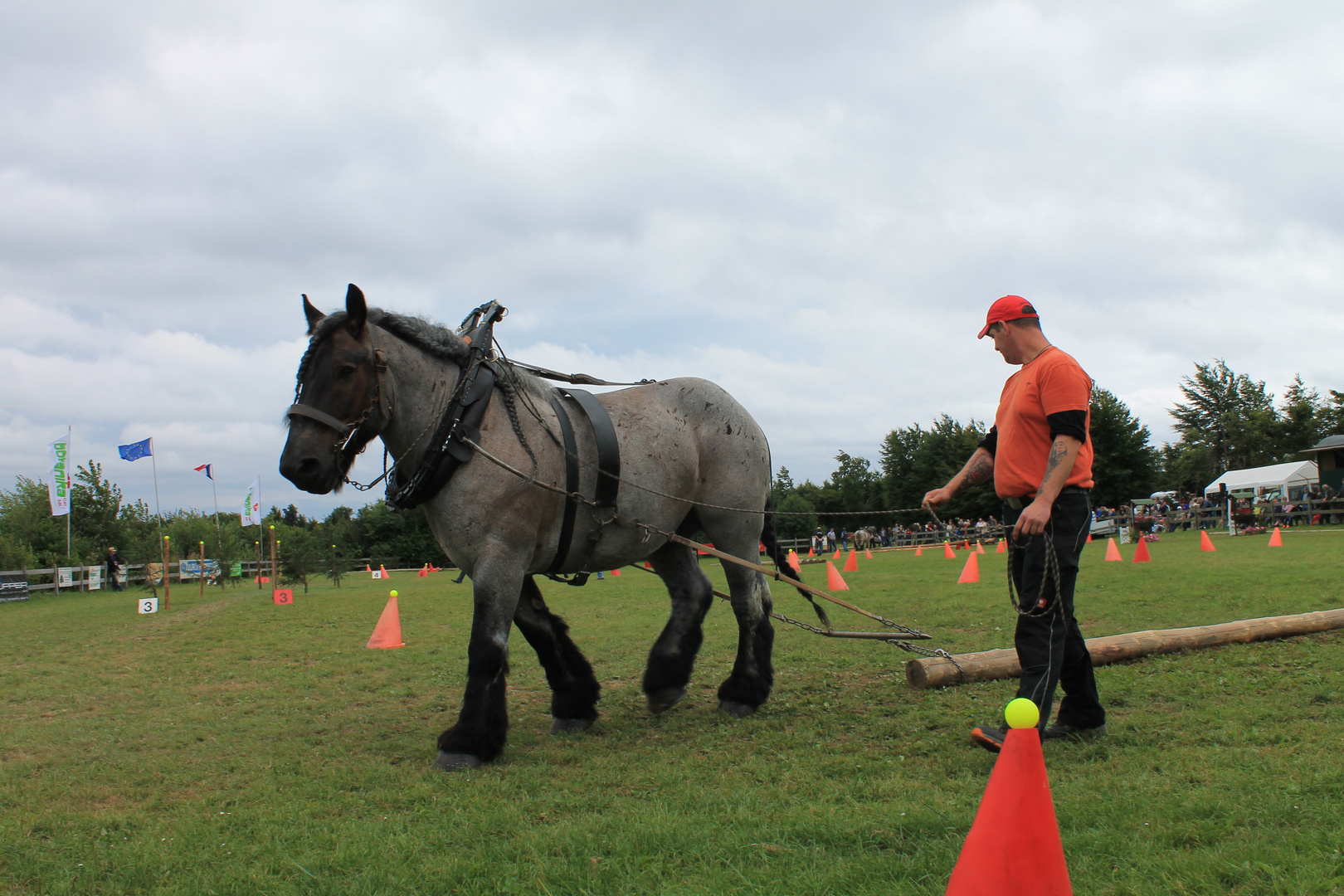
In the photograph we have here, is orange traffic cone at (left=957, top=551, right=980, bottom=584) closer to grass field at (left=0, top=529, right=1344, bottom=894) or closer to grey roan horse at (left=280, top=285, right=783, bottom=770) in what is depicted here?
grass field at (left=0, top=529, right=1344, bottom=894)

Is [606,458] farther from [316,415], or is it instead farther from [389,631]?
[389,631]

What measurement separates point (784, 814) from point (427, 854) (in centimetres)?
138

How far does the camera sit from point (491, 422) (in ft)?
15.2

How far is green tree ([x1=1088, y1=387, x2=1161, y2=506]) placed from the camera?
176 feet

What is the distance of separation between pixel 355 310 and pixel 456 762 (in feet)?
8.11

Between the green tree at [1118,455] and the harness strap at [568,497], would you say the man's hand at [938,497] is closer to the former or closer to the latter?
the harness strap at [568,497]

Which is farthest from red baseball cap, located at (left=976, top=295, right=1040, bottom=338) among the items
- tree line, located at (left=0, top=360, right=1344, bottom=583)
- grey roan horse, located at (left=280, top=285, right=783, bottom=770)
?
tree line, located at (left=0, top=360, right=1344, bottom=583)

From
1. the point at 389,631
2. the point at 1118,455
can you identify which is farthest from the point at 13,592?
the point at 1118,455

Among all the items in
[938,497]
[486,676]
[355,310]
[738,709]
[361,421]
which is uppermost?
[355,310]

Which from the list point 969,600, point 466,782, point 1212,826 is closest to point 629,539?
point 466,782

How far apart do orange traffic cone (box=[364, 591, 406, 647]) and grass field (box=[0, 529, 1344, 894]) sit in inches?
51.0

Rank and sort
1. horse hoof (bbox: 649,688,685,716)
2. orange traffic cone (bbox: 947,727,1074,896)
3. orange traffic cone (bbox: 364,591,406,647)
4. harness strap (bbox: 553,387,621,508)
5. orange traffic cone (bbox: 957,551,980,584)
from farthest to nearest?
1. orange traffic cone (bbox: 957,551,980,584)
2. orange traffic cone (bbox: 364,591,406,647)
3. horse hoof (bbox: 649,688,685,716)
4. harness strap (bbox: 553,387,621,508)
5. orange traffic cone (bbox: 947,727,1074,896)

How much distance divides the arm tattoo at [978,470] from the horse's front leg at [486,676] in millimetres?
2648

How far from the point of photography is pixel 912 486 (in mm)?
72562
